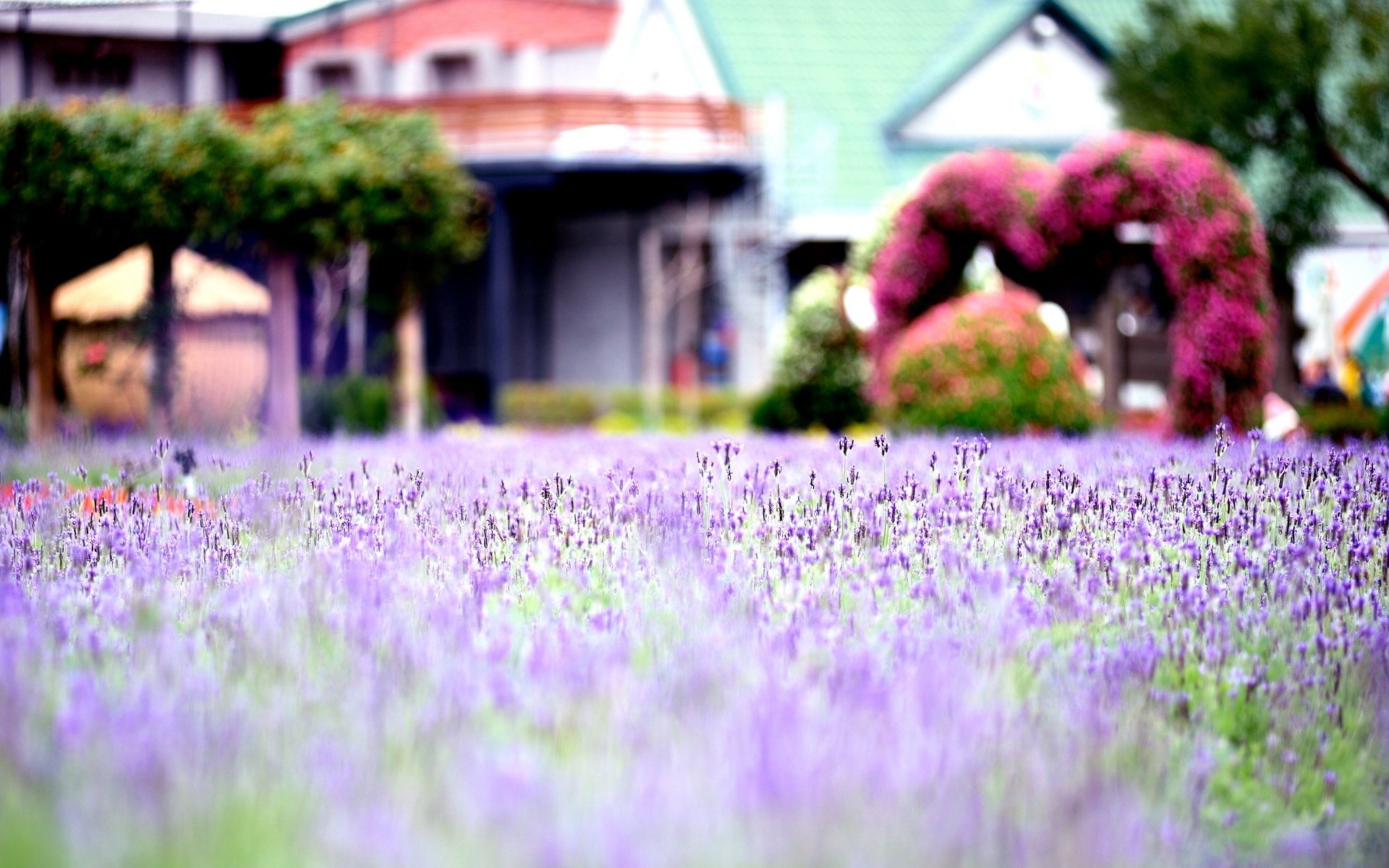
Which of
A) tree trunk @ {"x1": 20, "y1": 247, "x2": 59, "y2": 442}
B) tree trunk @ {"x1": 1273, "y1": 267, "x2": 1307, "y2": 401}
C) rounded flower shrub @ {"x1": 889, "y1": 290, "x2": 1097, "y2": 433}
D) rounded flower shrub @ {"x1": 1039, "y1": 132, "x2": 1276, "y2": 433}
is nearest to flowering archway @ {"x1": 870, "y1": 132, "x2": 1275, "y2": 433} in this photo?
rounded flower shrub @ {"x1": 1039, "y1": 132, "x2": 1276, "y2": 433}

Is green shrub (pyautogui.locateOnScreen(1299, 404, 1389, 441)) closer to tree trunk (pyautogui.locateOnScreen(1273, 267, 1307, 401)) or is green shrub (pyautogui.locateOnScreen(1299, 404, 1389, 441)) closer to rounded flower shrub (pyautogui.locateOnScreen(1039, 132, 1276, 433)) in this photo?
rounded flower shrub (pyautogui.locateOnScreen(1039, 132, 1276, 433))

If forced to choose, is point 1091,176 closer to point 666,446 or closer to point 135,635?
point 666,446

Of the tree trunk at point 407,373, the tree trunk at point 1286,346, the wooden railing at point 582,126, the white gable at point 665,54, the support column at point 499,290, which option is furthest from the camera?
the white gable at point 665,54

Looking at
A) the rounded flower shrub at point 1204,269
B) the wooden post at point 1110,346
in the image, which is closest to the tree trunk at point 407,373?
the rounded flower shrub at point 1204,269

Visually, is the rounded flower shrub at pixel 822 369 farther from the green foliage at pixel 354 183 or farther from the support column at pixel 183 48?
the support column at pixel 183 48

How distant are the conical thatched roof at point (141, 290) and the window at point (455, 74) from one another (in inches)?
253

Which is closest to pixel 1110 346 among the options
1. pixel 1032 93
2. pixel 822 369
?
pixel 822 369

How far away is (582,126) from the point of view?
22.0 metres

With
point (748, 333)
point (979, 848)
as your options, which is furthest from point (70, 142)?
point (748, 333)

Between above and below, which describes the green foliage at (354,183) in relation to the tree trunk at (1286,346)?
above

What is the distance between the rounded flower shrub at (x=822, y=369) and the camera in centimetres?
1934

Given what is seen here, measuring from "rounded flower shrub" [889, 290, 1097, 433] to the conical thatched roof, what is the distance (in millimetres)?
9523

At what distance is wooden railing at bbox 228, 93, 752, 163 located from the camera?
2189 centimetres

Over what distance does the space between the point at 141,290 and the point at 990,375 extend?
42.5 feet
